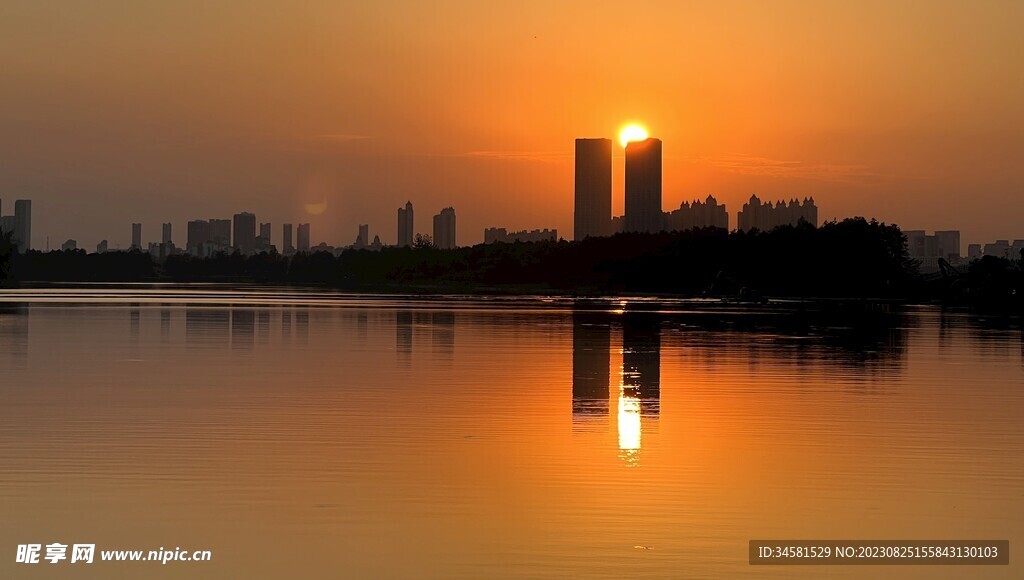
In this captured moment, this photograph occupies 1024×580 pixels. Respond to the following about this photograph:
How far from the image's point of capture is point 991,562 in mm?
11461

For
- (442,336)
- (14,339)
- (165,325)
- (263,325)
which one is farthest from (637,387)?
(165,325)

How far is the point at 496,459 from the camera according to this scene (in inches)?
651

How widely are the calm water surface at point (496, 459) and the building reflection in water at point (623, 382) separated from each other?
0.41ft

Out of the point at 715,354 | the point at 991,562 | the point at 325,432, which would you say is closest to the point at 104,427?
the point at 325,432

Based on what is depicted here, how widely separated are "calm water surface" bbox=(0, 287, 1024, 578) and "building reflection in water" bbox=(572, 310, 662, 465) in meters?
0.13

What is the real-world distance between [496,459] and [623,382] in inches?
440

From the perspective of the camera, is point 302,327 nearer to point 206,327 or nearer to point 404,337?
point 206,327

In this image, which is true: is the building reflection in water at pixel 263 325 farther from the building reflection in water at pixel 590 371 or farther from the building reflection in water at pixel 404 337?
the building reflection in water at pixel 590 371

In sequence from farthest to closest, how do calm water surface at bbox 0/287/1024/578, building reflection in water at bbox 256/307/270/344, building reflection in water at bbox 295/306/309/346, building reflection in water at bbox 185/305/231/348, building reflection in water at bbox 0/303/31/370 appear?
1. building reflection in water at bbox 256/307/270/344
2. building reflection in water at bbox 295/306/309/346
3. building reflection in water at bbox 185/305/231/348
4. building reflection in water at bbox 0/303/31/370
5. calm water surface at bbox 0/287/1024/578

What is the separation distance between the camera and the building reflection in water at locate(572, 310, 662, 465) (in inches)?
796

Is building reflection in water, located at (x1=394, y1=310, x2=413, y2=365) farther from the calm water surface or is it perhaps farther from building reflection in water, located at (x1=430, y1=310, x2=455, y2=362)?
building reflection in water, located at (x1=430, y1=310, x2=455, y2=362)

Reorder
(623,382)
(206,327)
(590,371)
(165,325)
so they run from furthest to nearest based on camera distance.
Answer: (165,325) → (206,327) → (590,371) → (623,382)

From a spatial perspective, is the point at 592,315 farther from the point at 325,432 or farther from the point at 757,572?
the point at 757,572

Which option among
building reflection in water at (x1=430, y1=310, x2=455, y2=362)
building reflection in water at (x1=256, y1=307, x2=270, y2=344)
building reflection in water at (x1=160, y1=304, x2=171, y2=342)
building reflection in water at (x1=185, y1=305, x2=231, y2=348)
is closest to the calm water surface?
building reflection in water at (x1=430, y1=310, x2=455, y2=362)
